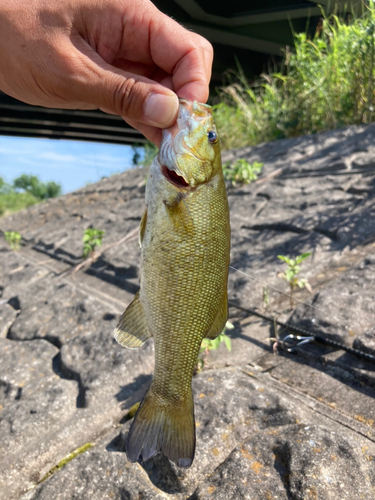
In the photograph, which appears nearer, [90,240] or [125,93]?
[125,93]

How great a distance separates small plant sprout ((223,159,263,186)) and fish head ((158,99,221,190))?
10.6 feet

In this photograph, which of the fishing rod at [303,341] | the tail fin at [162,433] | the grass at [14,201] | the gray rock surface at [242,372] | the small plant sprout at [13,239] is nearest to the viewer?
the tail fin at [162,433]

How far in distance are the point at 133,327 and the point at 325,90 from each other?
17.3 feet

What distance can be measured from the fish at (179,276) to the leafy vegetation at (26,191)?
14584 millimetres

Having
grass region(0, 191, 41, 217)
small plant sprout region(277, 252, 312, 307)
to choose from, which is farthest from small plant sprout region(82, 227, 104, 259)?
grass region(0, 191, 41, 217)

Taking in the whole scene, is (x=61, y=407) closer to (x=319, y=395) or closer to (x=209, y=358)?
(x=209, y=358)

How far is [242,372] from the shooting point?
225 cm

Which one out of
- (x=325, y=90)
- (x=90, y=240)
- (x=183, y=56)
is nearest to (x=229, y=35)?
(x=325, y=90)

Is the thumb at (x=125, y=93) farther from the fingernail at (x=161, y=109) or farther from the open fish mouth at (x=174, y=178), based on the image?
the open fish mouth at (x=174, y=178)

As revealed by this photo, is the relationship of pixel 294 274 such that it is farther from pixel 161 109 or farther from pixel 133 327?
pixel 161 109

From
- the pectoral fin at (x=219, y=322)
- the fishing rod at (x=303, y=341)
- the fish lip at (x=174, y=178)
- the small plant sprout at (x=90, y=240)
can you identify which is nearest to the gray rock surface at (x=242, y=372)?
the fishing rod at (x=303, y=341)

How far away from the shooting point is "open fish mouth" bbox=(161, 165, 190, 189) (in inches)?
64.2

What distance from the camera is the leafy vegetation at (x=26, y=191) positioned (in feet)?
50.5

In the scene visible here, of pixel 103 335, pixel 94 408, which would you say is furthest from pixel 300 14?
pixel 94 408
